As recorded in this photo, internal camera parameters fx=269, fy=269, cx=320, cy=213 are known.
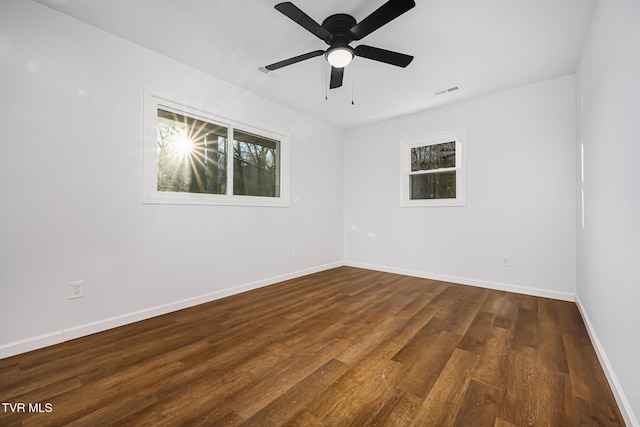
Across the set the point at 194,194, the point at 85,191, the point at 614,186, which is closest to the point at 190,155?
the point at 194,194

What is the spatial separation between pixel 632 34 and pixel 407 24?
140 cm

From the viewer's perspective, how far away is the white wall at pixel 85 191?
1.99 meters

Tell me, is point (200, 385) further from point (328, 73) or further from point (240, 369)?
point (328, 73)

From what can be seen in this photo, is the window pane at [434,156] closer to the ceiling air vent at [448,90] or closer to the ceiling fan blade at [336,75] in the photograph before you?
the ceiling air vent at [448,90]

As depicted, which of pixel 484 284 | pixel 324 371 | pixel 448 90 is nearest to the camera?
pixel 324 371

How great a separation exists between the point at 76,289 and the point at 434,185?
442 cm

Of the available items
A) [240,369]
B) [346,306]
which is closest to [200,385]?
[240,369]

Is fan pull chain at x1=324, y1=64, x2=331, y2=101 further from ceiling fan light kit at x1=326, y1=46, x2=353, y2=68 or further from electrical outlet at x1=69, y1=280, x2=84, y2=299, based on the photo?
electrical outlet at x1=69, y1=280, x2=84, y2=299

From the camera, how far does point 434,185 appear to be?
4.20 metres

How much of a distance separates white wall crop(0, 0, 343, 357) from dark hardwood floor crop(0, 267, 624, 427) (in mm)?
356

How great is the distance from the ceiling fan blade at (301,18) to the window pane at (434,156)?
267 centimetres

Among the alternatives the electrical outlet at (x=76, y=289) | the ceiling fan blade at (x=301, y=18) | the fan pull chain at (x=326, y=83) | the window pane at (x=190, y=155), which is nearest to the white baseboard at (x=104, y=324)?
the electrical outlet at (x=76, y=289)

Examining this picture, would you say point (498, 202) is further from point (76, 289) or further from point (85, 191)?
point (76, 289)

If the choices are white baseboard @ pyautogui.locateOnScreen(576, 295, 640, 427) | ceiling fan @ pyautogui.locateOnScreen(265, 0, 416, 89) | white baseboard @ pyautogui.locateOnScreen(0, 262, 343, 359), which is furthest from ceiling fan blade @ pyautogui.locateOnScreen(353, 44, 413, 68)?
white baseboard @ pyautogui.locateOnScreen(0, 262, 343, 359)
